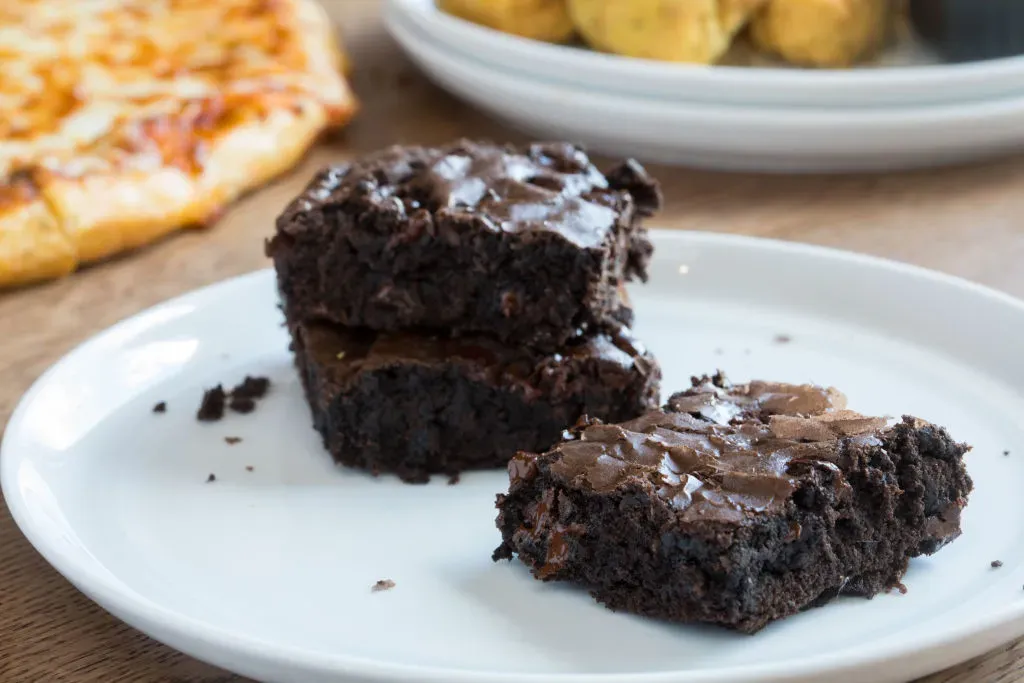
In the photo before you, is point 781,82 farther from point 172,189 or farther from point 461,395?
point 172,189

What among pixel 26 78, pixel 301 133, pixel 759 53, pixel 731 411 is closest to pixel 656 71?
pixel 759 53

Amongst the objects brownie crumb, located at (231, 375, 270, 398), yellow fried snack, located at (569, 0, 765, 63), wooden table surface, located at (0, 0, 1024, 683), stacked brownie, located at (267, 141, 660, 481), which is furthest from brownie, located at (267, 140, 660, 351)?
yellow fried snack, located at (569, 0, 765, 63)

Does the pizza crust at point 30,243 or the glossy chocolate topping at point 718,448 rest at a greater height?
the glossy chocolate topping at point 718,448

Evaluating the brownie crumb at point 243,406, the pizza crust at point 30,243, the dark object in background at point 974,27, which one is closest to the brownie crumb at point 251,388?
the brownie crumb at point 243,406

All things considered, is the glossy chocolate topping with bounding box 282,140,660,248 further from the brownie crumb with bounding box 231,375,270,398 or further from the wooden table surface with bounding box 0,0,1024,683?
the wooden table surface with bounding box 0,0,1024,683

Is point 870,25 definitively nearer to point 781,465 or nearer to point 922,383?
point 922,383

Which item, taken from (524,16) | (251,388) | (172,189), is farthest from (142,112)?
(251,388)

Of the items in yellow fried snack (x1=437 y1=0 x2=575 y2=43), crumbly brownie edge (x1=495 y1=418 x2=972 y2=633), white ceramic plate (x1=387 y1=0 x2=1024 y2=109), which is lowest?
yellow fried snack (x1=437 y1=0 x2=575 y2=43)

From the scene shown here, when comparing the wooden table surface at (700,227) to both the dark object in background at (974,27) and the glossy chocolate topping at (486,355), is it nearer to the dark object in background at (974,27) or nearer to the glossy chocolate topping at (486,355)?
the dark object in background at (974,27)
